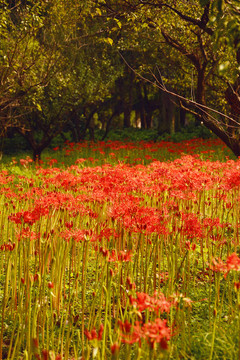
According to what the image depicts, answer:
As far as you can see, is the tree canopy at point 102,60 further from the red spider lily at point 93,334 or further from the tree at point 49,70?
the red spider lily at point 93,334

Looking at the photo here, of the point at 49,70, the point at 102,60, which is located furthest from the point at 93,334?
the point at 102,60

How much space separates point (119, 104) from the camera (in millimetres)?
30828

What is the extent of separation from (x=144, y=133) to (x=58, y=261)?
2443cm

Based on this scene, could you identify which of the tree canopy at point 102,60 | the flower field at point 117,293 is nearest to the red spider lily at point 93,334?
the flower field at point 117,293

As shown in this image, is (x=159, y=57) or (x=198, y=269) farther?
→ (x=159, y=57)

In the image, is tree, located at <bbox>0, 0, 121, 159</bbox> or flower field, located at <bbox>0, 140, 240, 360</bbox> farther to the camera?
tree, located at <bbox>0, 0, 121, 159</bbox>

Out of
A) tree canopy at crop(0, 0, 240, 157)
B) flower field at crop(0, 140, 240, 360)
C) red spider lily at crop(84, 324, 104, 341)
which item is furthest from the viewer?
tree canopy at crop(0, 0, 240, 157)

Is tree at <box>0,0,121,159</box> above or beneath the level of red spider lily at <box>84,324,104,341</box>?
above

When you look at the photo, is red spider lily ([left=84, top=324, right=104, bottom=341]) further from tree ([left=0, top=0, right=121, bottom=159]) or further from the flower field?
tree ([left=0, top=0, right=121, bottom=159])

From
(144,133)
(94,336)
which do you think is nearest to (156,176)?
(94,336)

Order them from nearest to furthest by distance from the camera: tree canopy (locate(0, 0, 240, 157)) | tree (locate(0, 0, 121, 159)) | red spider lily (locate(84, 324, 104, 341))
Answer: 1. red spider lily (locate(84, 324, 104, 341))
2. tree canopy (locate(0, 0, 240, 157))
3. tree (locate(0, 0, 121, 159))

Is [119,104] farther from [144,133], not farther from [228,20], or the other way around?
[228,20]

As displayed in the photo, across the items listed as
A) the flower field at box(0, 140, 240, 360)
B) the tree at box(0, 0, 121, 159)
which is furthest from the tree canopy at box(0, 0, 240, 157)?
the flower field at box(0, 140, 240, 360)

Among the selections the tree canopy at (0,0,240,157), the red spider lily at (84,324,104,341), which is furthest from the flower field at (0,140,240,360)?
the tree canopy at (0,0,240,157)
